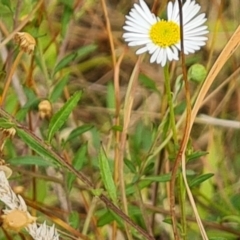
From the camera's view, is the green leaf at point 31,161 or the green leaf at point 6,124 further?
the green leaf at point 31,161

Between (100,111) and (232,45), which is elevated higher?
(232,45)

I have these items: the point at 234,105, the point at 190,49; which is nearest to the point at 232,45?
the point at 190,49

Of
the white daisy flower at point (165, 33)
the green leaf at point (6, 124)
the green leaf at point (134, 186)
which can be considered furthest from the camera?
the green leaf at point (134, 186)

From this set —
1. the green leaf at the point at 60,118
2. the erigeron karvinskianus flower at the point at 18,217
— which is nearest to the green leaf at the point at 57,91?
the green leaf at the point at 60,118

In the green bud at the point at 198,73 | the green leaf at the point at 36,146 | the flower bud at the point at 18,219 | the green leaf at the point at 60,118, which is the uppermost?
the green bud at the point at 198,73

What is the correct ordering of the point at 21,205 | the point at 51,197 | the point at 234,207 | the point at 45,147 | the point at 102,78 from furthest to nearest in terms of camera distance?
the point at 102,78, the point at 51,197, the point at 234,207, the point at 45,147, the point at 21,205

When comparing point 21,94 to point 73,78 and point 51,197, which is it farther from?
point 73,78

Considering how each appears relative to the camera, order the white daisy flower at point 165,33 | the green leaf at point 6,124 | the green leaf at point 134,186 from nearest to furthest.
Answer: the green leaf at point 6,124, the white daisy flower at point 165,33, the green leaf at point 134,186

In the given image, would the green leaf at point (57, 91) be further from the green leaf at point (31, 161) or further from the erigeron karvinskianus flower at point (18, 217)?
the erigeron karvinskianus flower at point (18, 217)

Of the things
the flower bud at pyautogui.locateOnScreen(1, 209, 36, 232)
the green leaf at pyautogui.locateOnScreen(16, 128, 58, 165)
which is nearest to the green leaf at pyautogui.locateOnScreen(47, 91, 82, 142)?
the green leaf at pyautogui.locateOnScreen(16, 128, 58, 165)

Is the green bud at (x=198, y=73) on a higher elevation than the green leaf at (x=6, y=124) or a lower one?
higher
